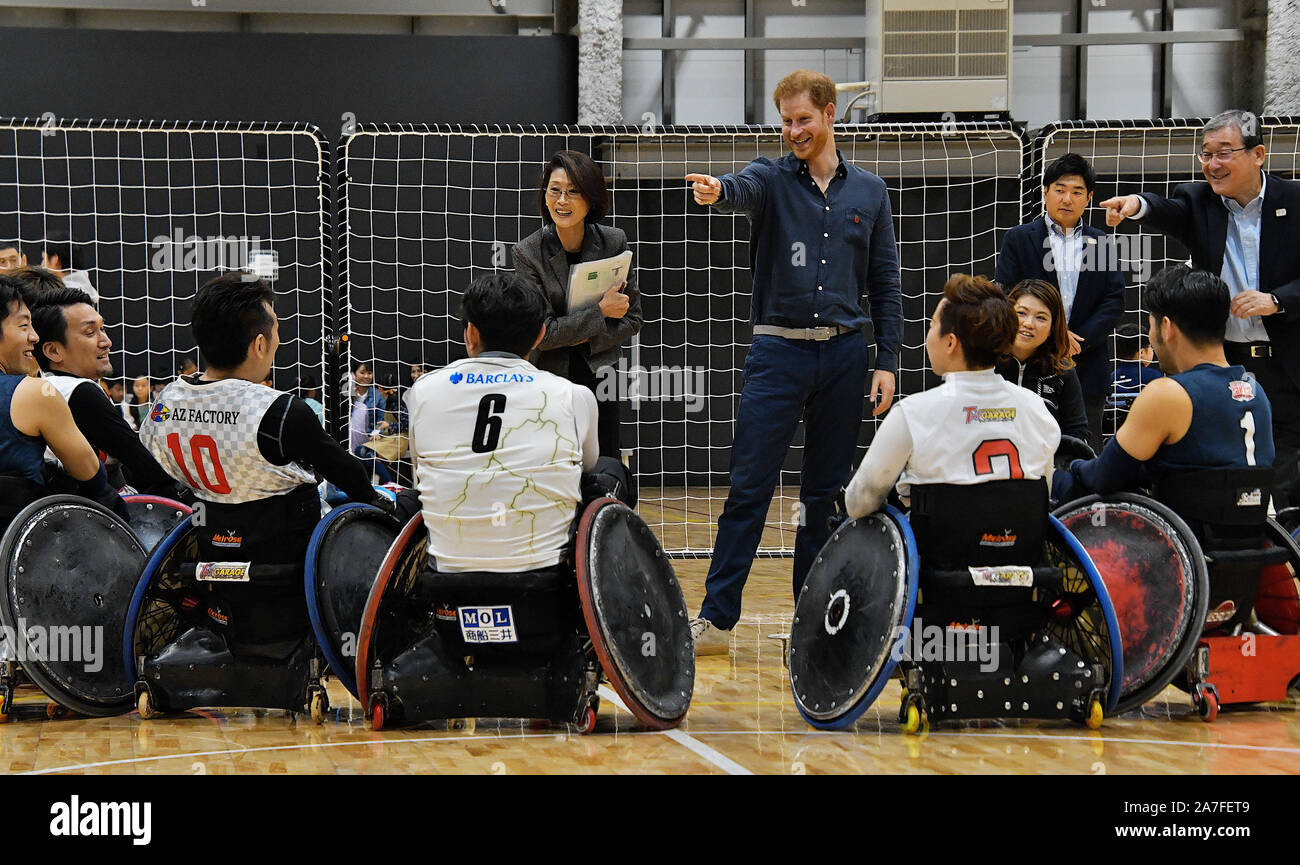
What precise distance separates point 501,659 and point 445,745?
31 centimetres

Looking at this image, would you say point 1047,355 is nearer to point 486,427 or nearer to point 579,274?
point 579,274

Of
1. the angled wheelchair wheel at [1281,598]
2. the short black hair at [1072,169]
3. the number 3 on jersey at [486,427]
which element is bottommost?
the angled wheelchair wheel at [1281,598]

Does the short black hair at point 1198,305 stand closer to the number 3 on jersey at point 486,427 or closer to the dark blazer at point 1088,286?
the dark blazer at point 1088,286

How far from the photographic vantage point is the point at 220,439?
383 centimetres

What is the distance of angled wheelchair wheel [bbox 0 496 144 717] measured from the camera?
12.6 feet

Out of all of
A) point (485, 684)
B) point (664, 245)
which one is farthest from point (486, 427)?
point (664, 245)

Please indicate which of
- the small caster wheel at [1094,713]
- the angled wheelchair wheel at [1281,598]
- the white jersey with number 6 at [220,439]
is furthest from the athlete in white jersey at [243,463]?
the angled wheelchair wheel at [1281,598]

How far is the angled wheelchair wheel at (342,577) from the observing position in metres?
3.76

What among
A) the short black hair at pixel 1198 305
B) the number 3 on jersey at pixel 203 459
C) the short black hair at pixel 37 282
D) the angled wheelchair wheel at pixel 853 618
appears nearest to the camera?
the angled wheelchair wheel at pixel 853 618

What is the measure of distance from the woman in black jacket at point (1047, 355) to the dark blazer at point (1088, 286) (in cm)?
72

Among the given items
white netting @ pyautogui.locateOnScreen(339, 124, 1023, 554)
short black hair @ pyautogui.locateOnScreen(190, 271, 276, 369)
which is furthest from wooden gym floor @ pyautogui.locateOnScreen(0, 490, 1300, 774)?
white netting @ pyautogui.locateOnScreen(339, 124, 1023, 554)

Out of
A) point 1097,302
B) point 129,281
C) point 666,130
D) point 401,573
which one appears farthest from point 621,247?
point 129,281

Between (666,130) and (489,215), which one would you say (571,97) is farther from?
(666,130)

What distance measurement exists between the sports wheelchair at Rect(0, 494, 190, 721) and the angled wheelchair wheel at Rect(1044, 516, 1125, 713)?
288cm
